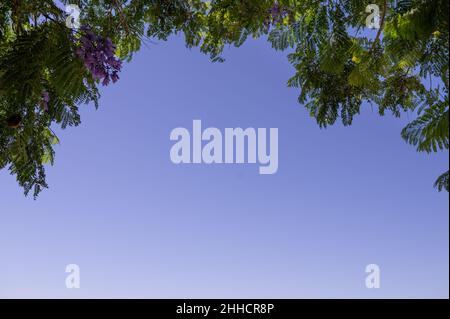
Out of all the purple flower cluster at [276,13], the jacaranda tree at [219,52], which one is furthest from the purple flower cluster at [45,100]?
the purple flower cluster at [276,13]

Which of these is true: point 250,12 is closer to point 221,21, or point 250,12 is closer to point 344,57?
point 221,21

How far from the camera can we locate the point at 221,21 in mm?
3865

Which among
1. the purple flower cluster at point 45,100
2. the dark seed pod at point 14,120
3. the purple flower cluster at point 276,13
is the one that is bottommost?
the dark seed pod at point 14,120

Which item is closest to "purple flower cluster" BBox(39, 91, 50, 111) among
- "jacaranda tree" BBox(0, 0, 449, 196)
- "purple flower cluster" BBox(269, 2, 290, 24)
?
"jacaranda tree" BBox(0, 0, 449, 196)

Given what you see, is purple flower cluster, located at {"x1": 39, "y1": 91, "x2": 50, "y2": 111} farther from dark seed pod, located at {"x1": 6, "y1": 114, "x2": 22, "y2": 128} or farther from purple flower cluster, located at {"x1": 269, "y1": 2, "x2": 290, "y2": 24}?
purple flower cluster, located at {"x1": 269, "y1": 2, "x2": 290, "y2": 24}

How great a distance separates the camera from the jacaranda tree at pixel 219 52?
6.48 ft

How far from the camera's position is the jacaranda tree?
1.97 m

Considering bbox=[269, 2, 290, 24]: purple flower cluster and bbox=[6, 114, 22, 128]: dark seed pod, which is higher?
bbox=[269, 2, 290, 24]: purple flower cluster

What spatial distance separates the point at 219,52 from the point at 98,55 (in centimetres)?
190

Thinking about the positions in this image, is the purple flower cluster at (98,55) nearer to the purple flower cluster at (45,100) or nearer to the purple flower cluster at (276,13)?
the purple flower cluster at (45,100)

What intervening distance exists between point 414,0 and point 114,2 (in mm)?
2099

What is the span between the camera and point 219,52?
4.19 metres

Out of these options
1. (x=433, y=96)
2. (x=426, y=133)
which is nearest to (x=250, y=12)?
(x=433, y=96)

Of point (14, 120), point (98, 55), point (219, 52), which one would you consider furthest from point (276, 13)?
point (14, 120)
